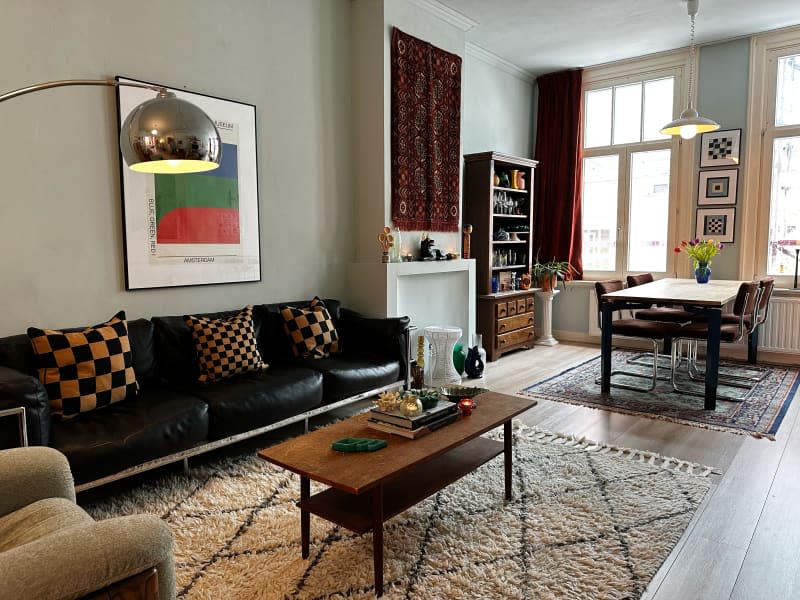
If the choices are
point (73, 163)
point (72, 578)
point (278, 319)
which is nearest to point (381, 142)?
point (278, 319)

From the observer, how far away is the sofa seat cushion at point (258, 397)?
292cm

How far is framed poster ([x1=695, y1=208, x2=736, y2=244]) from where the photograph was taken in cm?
581

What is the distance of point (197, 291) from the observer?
12.2 ft

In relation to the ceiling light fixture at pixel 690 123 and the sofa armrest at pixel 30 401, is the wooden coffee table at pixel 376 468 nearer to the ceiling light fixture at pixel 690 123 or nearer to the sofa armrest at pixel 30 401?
the sofa armrest at pixel 30 401

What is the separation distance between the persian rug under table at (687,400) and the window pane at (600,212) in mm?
1928

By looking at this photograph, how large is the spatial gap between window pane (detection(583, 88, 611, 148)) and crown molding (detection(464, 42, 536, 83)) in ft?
2.55

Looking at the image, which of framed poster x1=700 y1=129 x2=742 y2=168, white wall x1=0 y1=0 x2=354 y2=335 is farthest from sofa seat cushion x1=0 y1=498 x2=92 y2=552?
framed poster x1=700 y1=129 x2=742 y2=168

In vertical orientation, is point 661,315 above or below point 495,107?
below

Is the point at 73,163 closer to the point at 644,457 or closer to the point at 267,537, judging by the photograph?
the point at 267,537

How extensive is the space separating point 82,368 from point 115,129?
1435mm

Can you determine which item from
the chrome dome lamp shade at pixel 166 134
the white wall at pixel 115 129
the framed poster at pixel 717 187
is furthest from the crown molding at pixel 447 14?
the chrome dome lamp shade at pixel 166 134

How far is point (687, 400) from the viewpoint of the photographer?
429cm

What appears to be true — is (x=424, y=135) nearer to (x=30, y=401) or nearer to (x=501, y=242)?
(x=501, y=242)

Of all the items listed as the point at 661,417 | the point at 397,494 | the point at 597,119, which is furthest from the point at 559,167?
the point at 397,494
